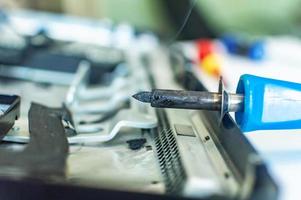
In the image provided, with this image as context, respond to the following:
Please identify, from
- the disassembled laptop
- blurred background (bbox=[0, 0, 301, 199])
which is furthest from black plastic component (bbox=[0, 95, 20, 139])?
blurred background (bbox=[0, 0, 301, 199])

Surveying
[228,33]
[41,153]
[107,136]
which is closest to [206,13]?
[228,33]

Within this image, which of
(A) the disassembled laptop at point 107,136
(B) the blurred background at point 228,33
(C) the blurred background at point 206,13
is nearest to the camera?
(A) the disassembled laptop at point 107,136

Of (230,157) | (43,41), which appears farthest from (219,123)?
(43,41)

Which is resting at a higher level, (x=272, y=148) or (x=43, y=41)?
(x=43, y=41)

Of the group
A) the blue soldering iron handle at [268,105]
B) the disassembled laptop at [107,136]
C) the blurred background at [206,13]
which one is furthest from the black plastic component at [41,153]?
the blurred background at [206,13]

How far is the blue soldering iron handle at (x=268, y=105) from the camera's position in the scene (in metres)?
0.42

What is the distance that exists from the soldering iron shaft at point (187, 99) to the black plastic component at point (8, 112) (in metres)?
0.13

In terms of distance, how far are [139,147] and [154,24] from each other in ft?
3.69

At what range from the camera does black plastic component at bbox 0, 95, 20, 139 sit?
431 mm

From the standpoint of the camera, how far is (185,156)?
1.30 ft

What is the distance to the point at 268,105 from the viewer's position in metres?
0.42

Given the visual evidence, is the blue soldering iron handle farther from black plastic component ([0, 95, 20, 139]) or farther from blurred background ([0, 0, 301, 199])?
black plastic component ([0, 95, 20, 139])

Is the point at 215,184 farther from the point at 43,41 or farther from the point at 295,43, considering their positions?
the point at 295,43

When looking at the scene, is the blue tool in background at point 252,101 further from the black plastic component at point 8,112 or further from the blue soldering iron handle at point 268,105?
the black plastic component at point 8,112
